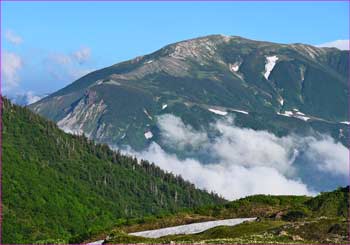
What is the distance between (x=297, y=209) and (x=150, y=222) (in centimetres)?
3111

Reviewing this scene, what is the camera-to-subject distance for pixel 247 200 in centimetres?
13488

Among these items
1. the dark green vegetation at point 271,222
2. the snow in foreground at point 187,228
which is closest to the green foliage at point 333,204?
the dark green vegetation at point 271,222

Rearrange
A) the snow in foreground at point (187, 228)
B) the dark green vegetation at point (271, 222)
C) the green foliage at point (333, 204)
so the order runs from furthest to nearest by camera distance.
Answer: the snow in foreground at point (187, 228) < the green foliage at point (333, 204) < the dark green vegetation at point (271, 222)

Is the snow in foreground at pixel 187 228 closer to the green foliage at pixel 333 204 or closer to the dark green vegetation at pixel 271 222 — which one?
the dark green vegetation at pixel 271 222

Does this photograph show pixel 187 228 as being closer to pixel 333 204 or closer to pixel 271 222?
pixel 271 222

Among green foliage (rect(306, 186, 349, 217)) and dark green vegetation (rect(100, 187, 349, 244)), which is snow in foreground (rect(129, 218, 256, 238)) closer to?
dark green vegetation (rect(100, 187, 349, 244))

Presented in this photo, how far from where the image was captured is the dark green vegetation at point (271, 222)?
74.3m

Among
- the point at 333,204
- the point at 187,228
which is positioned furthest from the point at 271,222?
the point at 187,228

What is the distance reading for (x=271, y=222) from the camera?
315 ft

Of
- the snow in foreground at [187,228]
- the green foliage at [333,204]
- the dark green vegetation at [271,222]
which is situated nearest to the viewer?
the dark green vegetation at [271,222]

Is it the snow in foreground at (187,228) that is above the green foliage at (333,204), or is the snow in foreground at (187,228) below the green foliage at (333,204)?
below

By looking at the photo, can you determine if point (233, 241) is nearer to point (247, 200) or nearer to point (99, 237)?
point (99, 237)

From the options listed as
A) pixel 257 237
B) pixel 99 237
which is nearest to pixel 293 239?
pixel 257 237

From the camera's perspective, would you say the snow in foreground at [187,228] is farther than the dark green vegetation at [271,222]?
Yes
